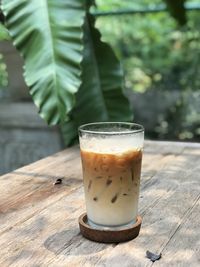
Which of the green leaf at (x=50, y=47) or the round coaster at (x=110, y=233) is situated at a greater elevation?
the green leaf at (x=50, y=47)

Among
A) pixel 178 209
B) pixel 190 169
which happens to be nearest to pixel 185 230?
pixel 178 209

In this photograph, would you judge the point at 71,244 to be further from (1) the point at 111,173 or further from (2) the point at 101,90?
(2) the point at 101,90

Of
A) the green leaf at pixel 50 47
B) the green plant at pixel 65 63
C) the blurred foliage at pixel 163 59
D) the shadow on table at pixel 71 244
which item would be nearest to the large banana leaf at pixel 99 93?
the green plant at pixel 65 63

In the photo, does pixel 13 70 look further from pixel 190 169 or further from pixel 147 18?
pixel 147 18

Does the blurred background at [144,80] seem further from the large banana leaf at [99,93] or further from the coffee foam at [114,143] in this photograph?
the coffee foam at [114,143]

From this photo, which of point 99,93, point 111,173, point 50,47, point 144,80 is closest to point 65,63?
point 50,47

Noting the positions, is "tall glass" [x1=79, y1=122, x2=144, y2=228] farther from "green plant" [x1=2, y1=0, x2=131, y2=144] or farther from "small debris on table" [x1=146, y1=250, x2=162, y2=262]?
"green plant" [x1=2, y1=0, x2=131, y2=144]
